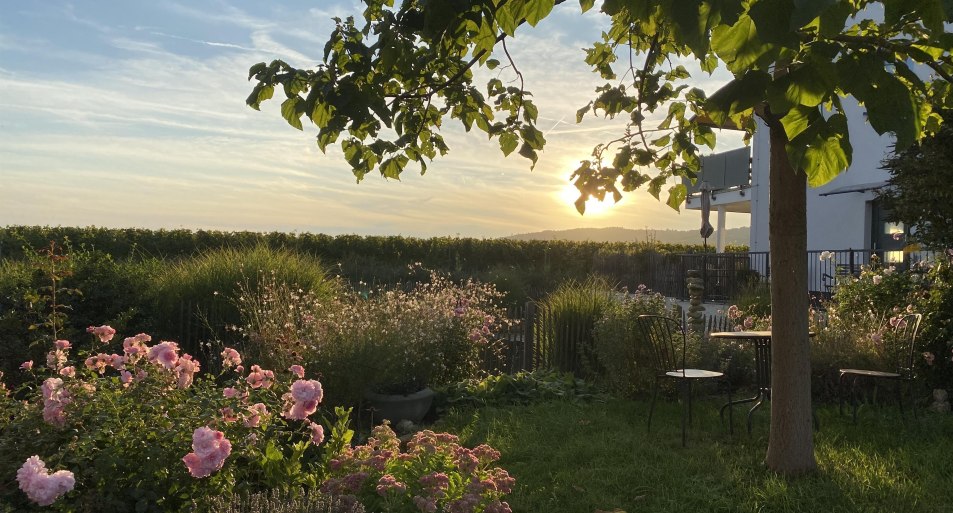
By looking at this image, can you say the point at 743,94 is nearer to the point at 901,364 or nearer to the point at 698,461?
the point at 698,461

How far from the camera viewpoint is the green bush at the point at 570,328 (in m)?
8.42

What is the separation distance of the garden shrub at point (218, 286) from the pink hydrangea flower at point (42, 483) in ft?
17.9

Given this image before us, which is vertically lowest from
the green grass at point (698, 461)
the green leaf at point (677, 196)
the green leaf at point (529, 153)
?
the green grass at point (698, 461)

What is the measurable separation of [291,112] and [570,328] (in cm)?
595

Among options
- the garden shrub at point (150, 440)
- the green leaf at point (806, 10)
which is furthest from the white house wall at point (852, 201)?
the green leaf at point (806, 10)

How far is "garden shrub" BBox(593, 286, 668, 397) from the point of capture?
6.91m

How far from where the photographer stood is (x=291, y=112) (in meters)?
3.14

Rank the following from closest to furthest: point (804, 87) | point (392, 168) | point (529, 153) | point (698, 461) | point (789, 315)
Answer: point (804, 87) → point (529, 153) → point (392, 168) → point (789, 315) → point (698, 461)

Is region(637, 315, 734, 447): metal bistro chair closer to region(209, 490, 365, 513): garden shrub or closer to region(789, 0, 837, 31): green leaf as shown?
region(209, 490, 365, 513): garden shrub

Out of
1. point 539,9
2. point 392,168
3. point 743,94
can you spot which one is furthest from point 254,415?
point 743,94

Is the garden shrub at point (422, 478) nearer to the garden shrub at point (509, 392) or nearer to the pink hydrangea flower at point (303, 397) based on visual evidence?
the pink hydrangea flower at point (303, 397)

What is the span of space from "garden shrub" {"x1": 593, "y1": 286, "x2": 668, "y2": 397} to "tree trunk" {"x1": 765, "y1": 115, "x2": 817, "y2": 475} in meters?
2.27

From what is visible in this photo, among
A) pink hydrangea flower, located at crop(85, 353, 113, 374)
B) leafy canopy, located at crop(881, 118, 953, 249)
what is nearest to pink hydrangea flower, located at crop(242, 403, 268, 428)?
pink hydrangea flower, located at crop(85, 353, 113, 374)

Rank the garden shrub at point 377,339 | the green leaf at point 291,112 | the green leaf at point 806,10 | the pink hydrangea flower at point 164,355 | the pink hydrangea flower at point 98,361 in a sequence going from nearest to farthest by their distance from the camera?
the green leaf at point 806,10, the green leaf at point 291,112, the pink hydrangea flower at point 164,355, the pink hydrangea flower at point 98,361, the garden shrub at point 377,339
